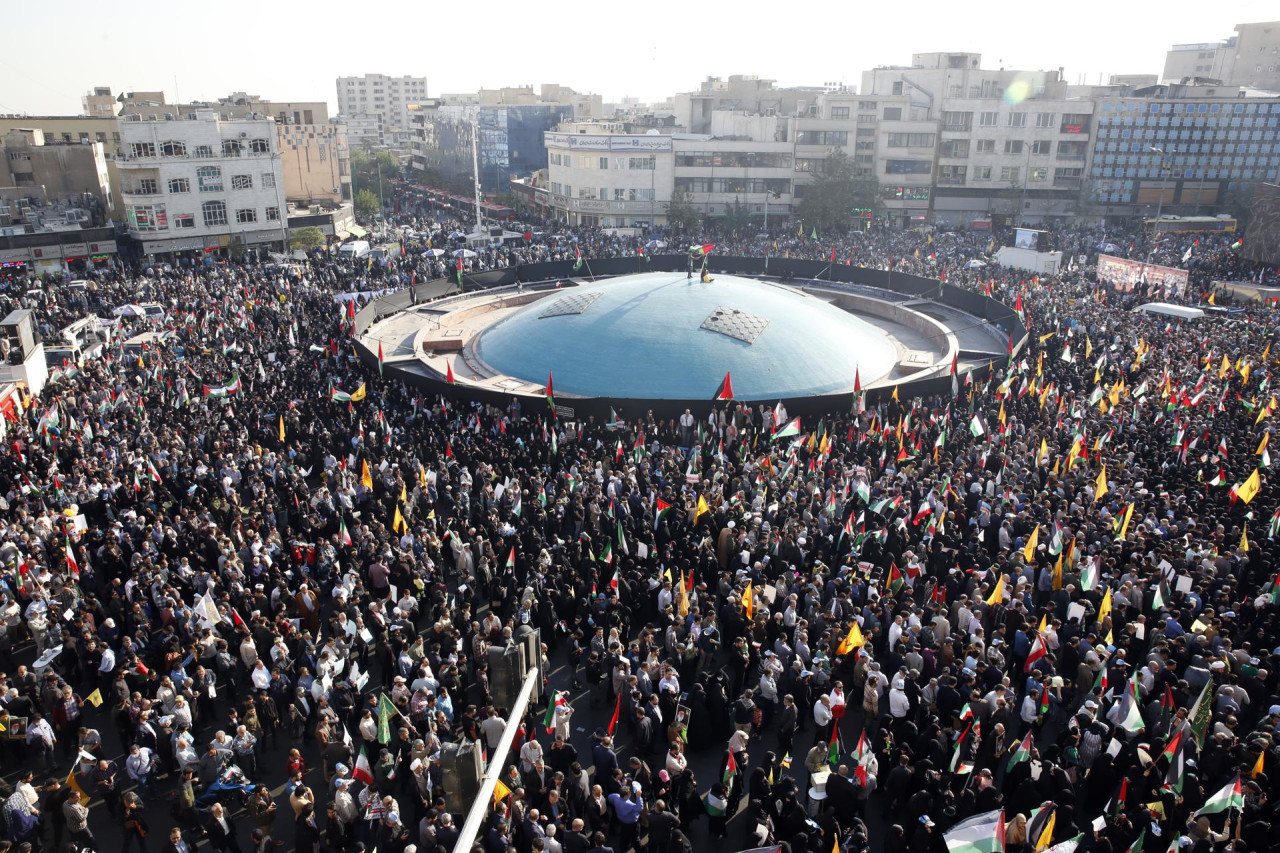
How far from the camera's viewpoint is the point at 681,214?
68.9m

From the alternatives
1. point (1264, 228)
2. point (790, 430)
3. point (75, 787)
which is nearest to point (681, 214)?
point (1264, 228)

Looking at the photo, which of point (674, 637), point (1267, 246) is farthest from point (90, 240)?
point (1267, 246)

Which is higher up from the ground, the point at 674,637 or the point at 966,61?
the point at 966,61

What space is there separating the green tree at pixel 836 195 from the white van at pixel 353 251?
32.9 metres

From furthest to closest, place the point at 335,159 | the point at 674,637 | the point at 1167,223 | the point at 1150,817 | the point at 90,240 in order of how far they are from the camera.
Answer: the point at 335,159 < the point at 1167,223 < the point at 90,240 < the point at 674,637 < the point at 1150,817

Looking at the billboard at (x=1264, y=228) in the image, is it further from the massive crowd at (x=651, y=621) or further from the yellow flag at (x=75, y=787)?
the yellow flag at (x=75, y=787)

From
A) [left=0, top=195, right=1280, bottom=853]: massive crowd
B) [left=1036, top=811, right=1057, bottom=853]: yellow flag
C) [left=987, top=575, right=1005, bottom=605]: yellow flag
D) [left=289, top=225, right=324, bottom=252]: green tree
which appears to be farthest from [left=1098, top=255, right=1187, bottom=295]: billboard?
[left=289, top=225, right=324, bottom=252]: green tree

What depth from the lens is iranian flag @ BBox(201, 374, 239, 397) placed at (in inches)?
1067

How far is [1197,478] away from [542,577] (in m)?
15.6

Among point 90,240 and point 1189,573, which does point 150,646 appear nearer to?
point 1189,573

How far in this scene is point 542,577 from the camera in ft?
53.1

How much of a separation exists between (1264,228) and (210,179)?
65.1 metres

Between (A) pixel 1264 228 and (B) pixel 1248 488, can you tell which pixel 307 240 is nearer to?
(B) pixel 1248 488

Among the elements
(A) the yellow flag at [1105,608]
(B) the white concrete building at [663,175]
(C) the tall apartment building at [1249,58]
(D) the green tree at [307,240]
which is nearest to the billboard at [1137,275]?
(B) the white concrete building at [663,175]
